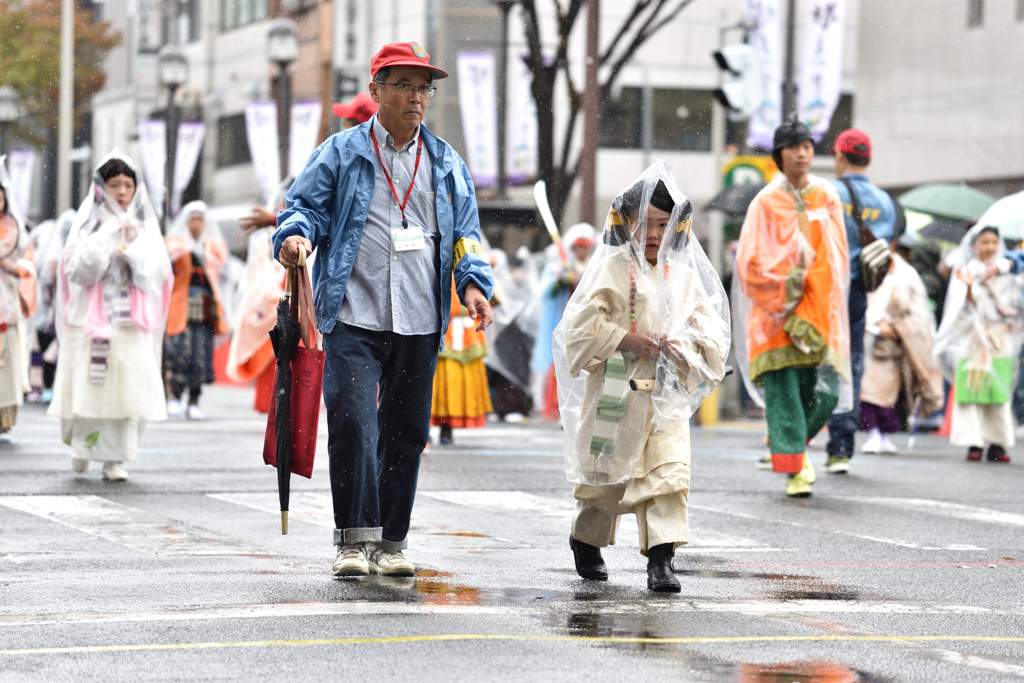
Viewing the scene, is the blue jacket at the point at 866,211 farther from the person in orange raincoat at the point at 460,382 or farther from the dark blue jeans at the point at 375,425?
the dark blue jeans at the point at 375,425

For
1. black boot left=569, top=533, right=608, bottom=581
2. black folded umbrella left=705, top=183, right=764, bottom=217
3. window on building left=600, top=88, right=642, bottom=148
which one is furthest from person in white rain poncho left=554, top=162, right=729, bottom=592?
window on building left=600, top=88, right=642, bottom=148

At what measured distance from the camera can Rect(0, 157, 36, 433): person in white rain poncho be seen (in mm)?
11352

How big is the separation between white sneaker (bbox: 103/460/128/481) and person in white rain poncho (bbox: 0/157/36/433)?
2.22m

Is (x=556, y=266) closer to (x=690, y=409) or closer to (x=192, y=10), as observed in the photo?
(x=690, y=409)

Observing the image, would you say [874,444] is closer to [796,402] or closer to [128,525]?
[796,402]

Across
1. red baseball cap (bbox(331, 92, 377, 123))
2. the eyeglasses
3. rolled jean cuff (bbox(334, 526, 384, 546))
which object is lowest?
rolled jean cuff (bbox(334, 526, 384, 546))

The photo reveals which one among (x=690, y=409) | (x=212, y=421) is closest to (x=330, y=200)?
(x=690, y=409)

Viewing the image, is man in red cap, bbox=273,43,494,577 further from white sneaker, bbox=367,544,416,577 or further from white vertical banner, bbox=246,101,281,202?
white vertical banner, bbox=246,101,281,202

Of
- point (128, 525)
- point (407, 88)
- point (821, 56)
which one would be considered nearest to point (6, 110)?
point (821, 56)

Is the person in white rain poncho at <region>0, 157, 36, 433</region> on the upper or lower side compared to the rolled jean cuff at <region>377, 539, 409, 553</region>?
upper

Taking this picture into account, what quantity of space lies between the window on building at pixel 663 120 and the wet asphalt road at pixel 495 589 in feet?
103

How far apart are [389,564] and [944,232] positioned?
46.6 feet

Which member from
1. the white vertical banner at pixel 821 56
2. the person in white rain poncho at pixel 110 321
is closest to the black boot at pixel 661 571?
the person in white rain poncho at pixel 110 321

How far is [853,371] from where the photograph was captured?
35.4 ft
